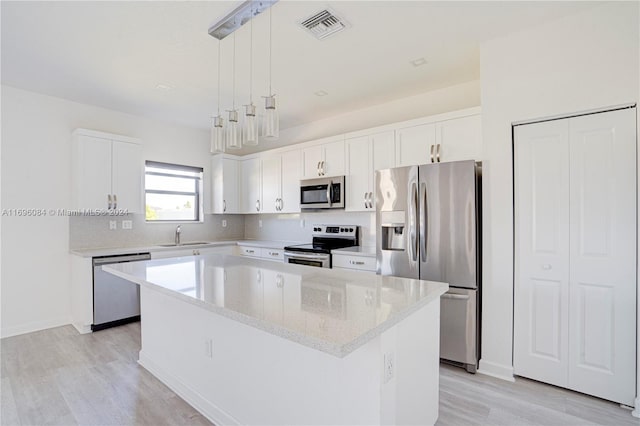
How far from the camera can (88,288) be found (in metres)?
3.61

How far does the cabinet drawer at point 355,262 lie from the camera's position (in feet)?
11.3

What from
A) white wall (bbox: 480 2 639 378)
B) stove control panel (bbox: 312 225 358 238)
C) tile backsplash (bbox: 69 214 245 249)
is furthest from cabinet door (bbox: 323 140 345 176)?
tile backsplash (bbox: 69 214 245 249)

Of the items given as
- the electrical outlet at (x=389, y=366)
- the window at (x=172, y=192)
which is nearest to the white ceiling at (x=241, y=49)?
the window at (x=172, y=192)

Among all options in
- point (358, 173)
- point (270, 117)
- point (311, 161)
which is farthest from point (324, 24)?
point (311, 161)

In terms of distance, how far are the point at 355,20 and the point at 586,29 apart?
163 cm

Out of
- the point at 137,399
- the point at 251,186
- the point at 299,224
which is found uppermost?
the point at 251,186

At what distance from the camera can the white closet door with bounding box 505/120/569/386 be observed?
93.1 inches

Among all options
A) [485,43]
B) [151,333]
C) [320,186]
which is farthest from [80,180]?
[485,43]

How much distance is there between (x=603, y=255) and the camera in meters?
2.22

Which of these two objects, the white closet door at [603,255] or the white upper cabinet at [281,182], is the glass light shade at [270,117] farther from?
the white upper cabinet at [281,182]

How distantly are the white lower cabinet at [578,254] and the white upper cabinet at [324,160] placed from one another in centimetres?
197

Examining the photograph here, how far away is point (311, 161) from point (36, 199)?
3.30m

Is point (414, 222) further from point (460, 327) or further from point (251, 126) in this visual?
point (251, 126)

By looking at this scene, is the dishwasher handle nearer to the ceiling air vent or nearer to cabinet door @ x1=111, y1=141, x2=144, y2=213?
cabinet door @ x1=111, y1=141, x2=144, y2=213
